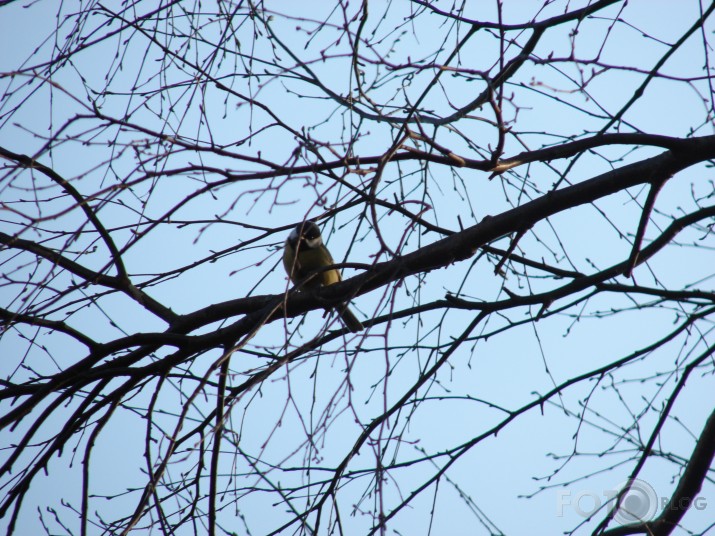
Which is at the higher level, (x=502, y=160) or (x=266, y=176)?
(x=502, y=160)

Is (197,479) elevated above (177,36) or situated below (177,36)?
below

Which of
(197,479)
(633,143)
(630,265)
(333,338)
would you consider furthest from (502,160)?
(197,479)

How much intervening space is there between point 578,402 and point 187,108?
239cm

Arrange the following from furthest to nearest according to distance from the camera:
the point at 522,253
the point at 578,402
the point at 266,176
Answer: the point at 522,253 < the point at 578,402 < the point at 266,176

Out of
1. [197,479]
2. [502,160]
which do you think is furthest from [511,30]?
[197,479]

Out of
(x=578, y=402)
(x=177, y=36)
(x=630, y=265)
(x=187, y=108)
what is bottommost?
(x=578, y=402)

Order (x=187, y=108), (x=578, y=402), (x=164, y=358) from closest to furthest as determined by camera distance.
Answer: (x=187, y=108) < (x=164, y=358) < (x=578, y=402)

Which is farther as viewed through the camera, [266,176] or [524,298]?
[524,298]

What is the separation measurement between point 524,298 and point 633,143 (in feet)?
2.87

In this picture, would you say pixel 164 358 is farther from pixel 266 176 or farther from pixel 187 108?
pixel 266 176

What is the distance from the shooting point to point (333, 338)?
3311 mm

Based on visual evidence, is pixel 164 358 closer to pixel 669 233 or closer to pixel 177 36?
pixel 177 36

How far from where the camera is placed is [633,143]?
313 cm

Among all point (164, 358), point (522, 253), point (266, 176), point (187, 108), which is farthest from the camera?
point (522, 253)
